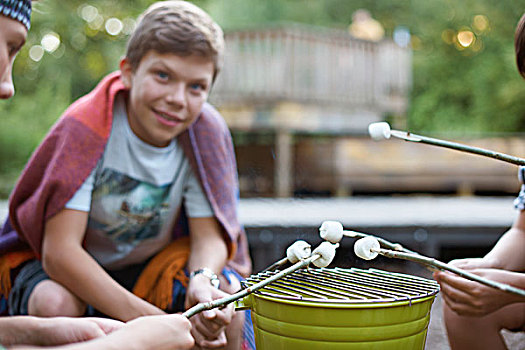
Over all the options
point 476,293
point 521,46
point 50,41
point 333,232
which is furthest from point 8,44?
point 50,41

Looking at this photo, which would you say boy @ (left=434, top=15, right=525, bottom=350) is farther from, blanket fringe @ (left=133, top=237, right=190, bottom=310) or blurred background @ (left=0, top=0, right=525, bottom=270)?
blurred background @ (left=0, top=0, right=525, bottom=270)

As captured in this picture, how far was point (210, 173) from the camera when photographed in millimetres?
1427

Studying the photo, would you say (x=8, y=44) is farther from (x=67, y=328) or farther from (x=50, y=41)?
(x=50, y=41)

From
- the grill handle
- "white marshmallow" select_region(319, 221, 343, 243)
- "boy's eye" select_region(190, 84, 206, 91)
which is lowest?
the grill handle

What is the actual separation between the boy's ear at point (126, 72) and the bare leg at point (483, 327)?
92 centimetres

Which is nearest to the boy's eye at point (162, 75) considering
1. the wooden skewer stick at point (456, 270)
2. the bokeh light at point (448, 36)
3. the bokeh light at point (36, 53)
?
the wooden skewer stick at point (456, 270)

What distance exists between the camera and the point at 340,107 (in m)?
5.15

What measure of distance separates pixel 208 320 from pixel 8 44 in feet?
1.96

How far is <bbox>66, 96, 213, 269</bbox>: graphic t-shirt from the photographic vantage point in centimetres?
134

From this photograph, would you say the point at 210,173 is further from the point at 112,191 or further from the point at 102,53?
the point at 102,53

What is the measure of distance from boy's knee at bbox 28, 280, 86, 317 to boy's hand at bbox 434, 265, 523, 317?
31.0 inches

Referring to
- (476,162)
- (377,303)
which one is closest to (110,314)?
(377,303)

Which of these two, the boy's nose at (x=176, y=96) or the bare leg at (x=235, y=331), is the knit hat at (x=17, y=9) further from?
the bare leg at (x=235, y=331)

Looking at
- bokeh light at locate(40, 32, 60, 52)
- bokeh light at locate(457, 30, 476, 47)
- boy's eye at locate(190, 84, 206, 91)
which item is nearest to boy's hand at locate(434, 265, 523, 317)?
Result: boy's eye at locate(190, 84, 206, 91)
